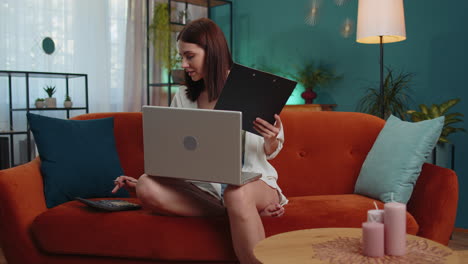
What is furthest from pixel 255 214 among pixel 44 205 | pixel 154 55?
pixel 154 55

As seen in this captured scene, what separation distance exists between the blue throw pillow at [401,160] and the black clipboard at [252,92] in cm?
65

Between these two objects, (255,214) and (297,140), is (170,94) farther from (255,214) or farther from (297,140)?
(255,214)

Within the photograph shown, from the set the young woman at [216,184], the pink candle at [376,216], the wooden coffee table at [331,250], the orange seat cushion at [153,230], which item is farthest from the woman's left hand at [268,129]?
the pink candle at [376,216]

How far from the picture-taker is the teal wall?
331cm

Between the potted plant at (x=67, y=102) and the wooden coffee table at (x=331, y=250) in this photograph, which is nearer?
the wooden coffee table at (x=331, y=250)

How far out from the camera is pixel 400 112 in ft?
11.8

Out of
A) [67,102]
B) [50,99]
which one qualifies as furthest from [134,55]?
[50,99]

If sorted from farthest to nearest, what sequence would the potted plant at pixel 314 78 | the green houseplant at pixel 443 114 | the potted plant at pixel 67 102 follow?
the potted plant at pixel 314 78, the potted plant at pixel 67 102, the green houseplant at pixel 443 114

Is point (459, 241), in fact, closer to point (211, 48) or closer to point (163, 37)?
point (211, 48)

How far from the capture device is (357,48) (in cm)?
403

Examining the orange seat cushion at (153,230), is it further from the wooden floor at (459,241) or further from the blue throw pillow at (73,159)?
the wooden floor at (459,241)

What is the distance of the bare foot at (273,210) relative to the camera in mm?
1775

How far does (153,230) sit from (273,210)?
1.54 ft

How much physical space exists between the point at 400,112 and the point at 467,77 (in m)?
0.55
